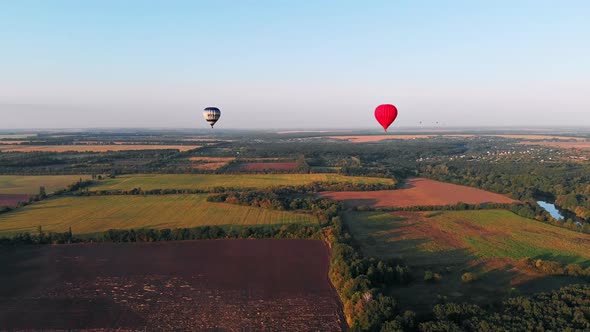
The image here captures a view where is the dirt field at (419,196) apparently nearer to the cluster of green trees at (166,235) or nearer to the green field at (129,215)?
the green field at (129,215)

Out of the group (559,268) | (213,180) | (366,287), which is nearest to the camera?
(366,287)

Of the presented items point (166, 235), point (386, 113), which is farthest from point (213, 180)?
point (386, 113)

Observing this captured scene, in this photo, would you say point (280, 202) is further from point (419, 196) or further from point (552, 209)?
point (552, 209)

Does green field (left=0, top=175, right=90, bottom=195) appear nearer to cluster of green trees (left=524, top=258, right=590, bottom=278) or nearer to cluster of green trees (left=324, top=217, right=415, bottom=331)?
cluster of green trees (left=324, top=217, right=415, bottom=331)

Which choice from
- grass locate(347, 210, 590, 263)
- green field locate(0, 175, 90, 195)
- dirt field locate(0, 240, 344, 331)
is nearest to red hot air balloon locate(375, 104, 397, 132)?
grass locate(347, 210, 590, 263)

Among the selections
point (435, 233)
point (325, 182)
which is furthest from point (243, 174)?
point (435, 233)

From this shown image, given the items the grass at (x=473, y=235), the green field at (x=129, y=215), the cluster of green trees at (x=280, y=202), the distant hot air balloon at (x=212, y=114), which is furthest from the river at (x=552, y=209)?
the distant hot air balloon at (x=212, y=114)
